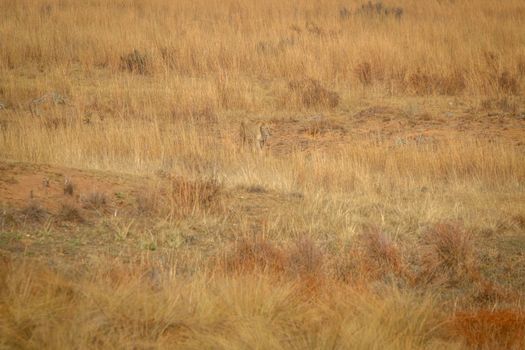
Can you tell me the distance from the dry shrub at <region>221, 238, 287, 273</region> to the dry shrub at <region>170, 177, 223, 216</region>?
0.99 meters

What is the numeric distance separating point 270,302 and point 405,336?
83 cm

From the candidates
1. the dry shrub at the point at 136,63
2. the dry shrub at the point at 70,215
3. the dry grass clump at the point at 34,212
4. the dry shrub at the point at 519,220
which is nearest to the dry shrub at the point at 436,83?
the dry shrub at the point at 136,63

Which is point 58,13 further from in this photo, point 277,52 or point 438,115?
point 438,115

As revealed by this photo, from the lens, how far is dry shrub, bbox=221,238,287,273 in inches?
220

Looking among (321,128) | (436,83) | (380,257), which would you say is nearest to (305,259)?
(380,257)

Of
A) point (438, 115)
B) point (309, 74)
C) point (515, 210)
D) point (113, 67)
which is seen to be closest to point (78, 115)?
point (113, 67)

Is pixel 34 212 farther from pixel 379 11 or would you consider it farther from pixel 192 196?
pixel 379 11

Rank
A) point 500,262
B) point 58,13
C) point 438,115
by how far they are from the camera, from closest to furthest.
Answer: point 500,262 → point 438,115 → point 58,13

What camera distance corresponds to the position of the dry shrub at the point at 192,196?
6.98 m

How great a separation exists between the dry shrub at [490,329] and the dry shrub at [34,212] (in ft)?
11.1

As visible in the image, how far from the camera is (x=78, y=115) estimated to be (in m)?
12.0

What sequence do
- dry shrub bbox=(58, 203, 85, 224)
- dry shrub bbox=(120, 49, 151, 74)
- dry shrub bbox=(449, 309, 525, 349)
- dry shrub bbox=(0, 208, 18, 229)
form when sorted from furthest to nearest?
dry shrub bbox=(120, 49, 151, 74), dry shrub bbox=(58, 203, 85, 224), dry shrub bbox=(0, 208, 18, 229), dry shrub bbox=(449, 309, 525, 349)

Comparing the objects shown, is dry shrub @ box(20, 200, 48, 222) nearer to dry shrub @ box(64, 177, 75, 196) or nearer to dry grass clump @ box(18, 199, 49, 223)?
dry grass clump @ box(18, 199, 49, 223)

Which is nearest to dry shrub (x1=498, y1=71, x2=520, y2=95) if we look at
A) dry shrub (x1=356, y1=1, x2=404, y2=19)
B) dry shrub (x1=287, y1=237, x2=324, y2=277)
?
dry shrub (x1=356, y1=1, x2=404, y2=19)
